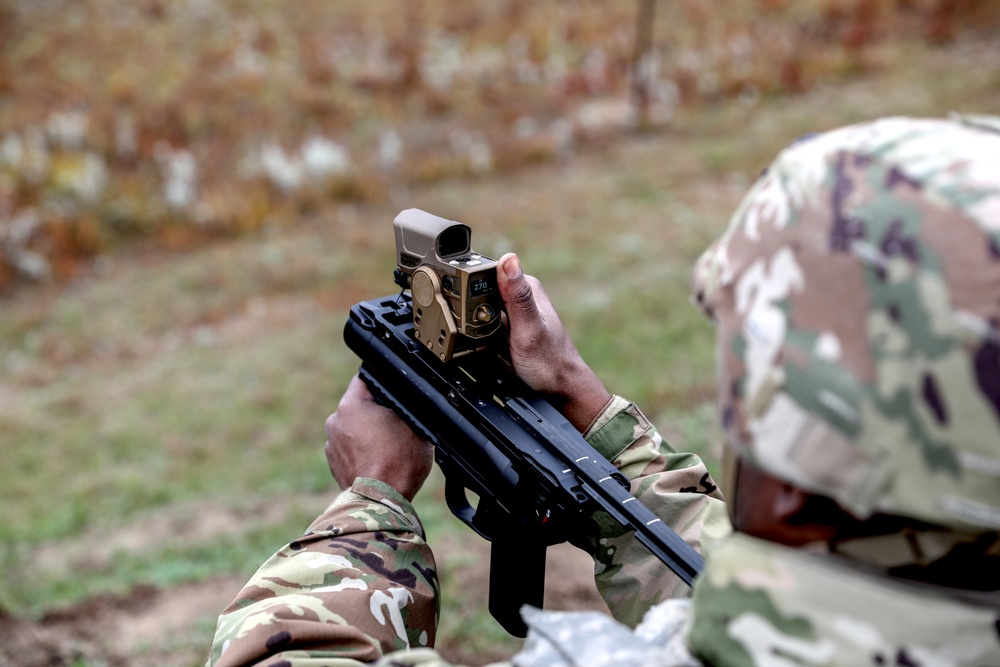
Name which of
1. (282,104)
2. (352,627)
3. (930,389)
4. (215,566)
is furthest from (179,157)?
(930,389)

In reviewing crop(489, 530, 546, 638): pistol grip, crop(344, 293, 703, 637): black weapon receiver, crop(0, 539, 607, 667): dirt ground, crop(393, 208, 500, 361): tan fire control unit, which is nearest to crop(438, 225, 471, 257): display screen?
crop(393, 208, 500, 361): tan fire control unit

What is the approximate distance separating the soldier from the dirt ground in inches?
94.7

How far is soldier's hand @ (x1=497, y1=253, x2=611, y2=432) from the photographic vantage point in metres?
1.94

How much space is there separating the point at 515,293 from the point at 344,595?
2.24 feet

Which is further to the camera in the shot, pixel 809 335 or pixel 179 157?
pixel 179 157

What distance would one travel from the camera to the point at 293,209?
8883mm

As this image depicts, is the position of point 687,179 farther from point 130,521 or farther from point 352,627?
point 352,627

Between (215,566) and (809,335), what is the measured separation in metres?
3.85

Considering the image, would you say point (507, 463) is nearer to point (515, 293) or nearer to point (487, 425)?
point (487, 425)

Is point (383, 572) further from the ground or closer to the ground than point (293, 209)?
further from the ground

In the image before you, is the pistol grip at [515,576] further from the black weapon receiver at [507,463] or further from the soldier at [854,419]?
the soldier at [854,419]

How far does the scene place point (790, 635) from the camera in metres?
1.12

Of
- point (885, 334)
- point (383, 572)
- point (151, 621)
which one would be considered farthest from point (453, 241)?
point (151, 621)

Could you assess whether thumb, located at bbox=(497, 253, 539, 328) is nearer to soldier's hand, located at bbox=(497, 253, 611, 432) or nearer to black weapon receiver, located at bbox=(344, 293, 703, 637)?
soldier's hand, located at bbox=(497, 253, 611, 432)
